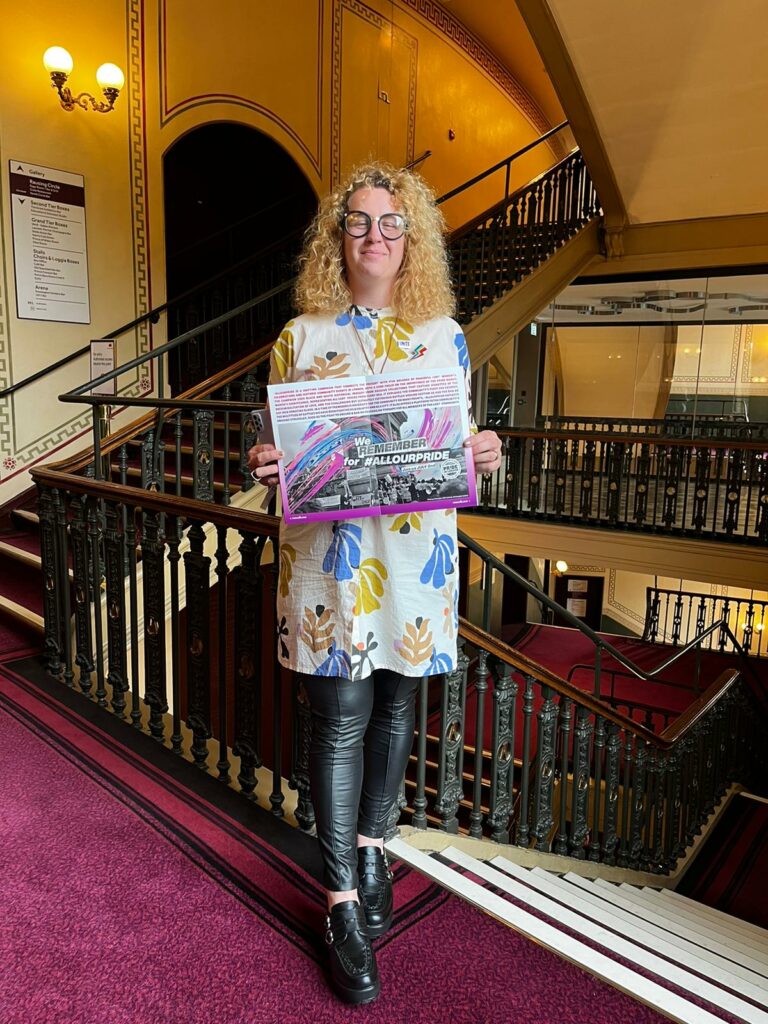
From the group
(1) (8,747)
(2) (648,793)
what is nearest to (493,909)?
(1) (8,747)

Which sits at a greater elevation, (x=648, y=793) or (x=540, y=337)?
(x=540, y=337)

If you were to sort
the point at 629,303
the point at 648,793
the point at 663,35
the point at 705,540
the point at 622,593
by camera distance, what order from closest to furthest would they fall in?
the point at 648,793 < the point at 663,35 < the point at 705,540 < the point at 629,303 < the point at 622,593

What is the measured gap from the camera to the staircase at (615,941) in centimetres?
149

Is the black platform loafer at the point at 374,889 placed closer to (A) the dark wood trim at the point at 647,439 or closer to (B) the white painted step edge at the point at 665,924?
(B) the white painted step edge at the point at 665,924

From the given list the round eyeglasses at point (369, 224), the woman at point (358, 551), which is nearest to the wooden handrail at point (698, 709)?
the woman at point (358, 551)

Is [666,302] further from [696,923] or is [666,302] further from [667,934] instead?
[667,934]

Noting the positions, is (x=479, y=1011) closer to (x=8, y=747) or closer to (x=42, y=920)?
(x=42, y=920)

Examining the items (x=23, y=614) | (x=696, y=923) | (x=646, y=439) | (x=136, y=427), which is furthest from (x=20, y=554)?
(x=646, y=439)

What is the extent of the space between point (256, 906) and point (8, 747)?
127 cm

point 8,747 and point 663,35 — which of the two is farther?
point 663,35

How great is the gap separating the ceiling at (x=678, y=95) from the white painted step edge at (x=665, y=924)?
5.49 meters

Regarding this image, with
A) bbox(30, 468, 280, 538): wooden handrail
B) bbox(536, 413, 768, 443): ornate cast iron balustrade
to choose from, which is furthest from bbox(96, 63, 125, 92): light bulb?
bbox(536, 413, 768, 443): ornate cast iron balustrade

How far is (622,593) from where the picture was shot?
41.5 feet

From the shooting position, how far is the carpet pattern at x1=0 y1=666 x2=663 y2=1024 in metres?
1.44
